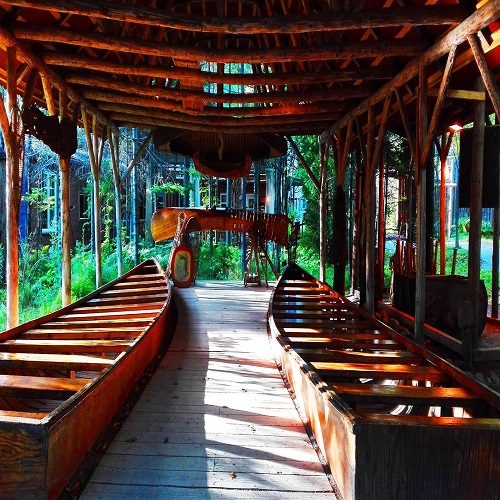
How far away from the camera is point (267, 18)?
13.7 ft

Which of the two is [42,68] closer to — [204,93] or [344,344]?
[204,93]

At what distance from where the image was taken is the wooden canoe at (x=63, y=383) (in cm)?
170

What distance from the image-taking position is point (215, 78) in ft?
18.5

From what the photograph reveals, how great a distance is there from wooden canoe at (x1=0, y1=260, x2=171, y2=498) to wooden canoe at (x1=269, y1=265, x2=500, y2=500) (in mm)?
1185

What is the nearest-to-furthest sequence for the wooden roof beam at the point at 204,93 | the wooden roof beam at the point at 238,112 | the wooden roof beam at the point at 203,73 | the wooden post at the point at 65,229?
the wooden roof beam at the point at 203,73 → the wooden roof beam at the point at 204,93 → the wooden post at the point at 65,229 → the wooden roof beam at the point at 238,112

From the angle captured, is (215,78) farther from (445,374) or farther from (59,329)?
(445,374)

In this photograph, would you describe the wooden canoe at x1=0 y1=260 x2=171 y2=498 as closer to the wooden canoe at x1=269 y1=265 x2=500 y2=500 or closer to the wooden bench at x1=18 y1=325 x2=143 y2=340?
the wooden bench at x1=18 y1=325 x2=143 y2=340

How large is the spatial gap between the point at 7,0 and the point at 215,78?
2502mm

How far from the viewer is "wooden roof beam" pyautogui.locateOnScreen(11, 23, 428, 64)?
452 cm

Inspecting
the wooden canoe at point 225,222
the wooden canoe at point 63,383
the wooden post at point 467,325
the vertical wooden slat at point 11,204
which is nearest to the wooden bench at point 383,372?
the wooden post at point 467,325

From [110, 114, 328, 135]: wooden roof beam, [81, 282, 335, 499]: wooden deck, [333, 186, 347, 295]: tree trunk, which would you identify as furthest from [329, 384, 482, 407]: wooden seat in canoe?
[110, 114, 328, 135]: wooden roof beam

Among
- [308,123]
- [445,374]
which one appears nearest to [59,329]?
[445,374]

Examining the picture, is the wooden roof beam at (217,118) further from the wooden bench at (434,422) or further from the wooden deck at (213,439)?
the wooden bench at (434,422)

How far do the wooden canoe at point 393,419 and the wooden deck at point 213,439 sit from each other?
0.16 m
